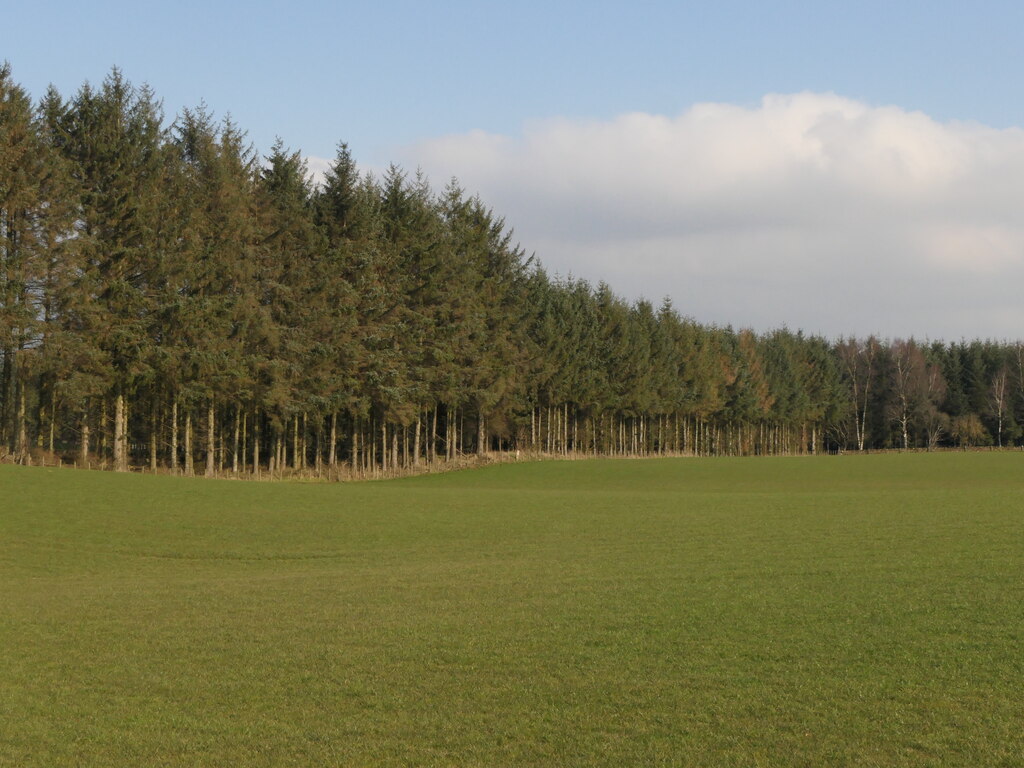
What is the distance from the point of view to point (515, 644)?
35.0 feet

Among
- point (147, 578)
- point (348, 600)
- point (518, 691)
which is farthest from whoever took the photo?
point (147, 578)

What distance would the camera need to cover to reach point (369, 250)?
5300 centimetres

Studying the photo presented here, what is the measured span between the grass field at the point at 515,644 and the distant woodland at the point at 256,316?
610 inches

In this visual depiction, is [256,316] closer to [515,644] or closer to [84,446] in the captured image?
[84,446]

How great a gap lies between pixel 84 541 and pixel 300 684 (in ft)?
51.7

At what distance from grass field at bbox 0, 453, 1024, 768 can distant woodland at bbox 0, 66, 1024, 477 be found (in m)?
15.5

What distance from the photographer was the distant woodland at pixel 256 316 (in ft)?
123

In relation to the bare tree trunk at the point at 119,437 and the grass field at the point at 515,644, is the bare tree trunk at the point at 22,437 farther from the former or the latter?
the grass field at the point at 515,644

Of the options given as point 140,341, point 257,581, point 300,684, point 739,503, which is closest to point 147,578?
point 257,581

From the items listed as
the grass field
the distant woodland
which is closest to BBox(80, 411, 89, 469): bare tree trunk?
the distant woodland

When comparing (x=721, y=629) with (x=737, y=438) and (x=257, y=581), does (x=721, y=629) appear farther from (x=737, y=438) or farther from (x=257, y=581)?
(x=737, y=438)

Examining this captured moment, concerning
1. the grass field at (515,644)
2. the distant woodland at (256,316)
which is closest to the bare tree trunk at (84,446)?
the distant woodland at (256,316)

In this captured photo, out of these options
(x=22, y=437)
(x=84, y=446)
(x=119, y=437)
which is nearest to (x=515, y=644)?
(x=22, y=437)

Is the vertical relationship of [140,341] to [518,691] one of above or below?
above
